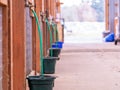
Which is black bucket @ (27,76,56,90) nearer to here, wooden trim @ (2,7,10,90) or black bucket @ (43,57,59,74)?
wooden trim @ (2,7,10,90)

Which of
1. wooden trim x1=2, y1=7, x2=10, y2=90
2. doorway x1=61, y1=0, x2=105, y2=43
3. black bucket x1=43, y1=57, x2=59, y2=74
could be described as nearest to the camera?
wooden trim x1=2, y1=7, x2=10, y2=90

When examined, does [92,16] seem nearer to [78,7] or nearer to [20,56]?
[78,7]

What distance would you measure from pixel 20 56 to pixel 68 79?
71.1 inches

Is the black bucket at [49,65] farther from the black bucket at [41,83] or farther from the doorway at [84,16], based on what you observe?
the doorway at [84,16]

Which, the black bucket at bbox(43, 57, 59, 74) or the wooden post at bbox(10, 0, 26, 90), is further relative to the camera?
the black bucket at bbox(43, 57, 59, 74)

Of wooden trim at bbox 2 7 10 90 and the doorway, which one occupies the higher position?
the doorway

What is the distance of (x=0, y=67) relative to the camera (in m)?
2.71

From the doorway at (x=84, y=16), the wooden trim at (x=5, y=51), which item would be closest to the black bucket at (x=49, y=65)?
the wooden trim at (x=5, y=51)

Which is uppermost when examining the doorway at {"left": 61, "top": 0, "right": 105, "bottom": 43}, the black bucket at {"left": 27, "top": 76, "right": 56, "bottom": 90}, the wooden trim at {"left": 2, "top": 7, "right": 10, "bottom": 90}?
the doorway at {"left": 61, "top": 0, "right": 105, "bottom": 43}

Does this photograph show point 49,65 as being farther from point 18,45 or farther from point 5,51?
point 5,51

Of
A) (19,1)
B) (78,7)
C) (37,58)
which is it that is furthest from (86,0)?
(19,1)

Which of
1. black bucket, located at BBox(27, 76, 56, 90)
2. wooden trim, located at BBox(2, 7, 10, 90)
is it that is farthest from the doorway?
wooden trim, located at BBox(2, 7, 10, 90)

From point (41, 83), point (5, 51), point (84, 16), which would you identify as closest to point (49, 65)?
point (41, 83)

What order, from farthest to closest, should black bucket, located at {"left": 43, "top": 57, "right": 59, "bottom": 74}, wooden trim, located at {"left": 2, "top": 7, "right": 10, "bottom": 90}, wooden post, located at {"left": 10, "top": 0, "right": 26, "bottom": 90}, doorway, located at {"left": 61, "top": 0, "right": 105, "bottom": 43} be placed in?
doorway, located at {"left": 61, "top": 0, "right": 105, "bottom": 43}
black bucket, located at {"left": 43, "top": 57, "right": 59, "bottom": 74}
wooden post, located at {"left": 10, "top": 0, "right": 26, "bottom": 90}
wooden trim, located at {"left": 2, "top": 7, "right": 10, "bottom": 90}
